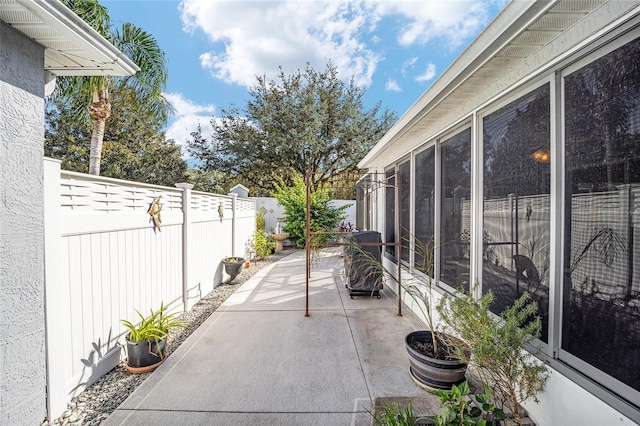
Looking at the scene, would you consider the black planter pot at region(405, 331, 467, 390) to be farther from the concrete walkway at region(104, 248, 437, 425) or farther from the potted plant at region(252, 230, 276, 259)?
the potted plant at region(252, 230, 276, 259)

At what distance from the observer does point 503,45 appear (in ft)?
6.03

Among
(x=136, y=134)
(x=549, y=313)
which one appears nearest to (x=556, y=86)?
(x=549, y=313)

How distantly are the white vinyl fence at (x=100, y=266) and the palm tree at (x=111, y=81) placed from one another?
414cm

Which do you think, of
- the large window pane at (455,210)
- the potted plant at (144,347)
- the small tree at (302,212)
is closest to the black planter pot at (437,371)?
the large window pane at (455,210)

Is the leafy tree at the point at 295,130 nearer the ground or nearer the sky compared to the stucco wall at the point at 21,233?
nearer the sky

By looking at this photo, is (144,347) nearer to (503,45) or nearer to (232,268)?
(232,268)

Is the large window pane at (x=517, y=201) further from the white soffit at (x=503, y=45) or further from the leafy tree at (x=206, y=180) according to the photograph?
the leafy tree at (x=206, y=180)

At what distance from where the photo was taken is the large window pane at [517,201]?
6.43 feet

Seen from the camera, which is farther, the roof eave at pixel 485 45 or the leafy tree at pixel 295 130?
the leafy tree at pixel 295 130

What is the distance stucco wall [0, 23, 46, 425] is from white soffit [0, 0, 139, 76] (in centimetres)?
10

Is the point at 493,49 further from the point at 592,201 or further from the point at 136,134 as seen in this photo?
the point at 136,134

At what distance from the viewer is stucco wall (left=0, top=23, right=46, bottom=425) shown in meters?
1.74

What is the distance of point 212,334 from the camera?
3.44 m

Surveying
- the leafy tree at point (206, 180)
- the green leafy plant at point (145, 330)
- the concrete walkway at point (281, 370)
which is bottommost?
the concrete walkway at point (281, 370)
